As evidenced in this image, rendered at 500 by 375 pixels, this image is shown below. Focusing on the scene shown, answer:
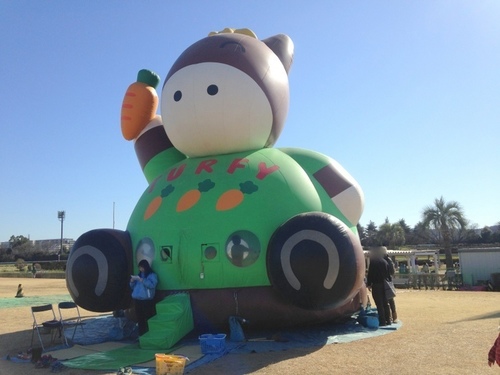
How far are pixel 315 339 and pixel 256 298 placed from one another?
141cm

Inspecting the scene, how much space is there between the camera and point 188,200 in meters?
9.34

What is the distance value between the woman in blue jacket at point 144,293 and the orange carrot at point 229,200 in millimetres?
1846

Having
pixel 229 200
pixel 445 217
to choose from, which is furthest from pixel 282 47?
pixel 445 217

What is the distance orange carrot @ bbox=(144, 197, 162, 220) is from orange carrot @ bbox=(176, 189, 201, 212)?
61cm

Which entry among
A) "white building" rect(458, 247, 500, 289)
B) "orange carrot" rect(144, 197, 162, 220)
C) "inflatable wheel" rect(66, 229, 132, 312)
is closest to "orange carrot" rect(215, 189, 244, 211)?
"orange carrot" rect(144, 197, 162, 220)

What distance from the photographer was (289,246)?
7977 millimetres

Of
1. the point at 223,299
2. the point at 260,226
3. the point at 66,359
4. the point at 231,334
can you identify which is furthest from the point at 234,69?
the point at 66,359

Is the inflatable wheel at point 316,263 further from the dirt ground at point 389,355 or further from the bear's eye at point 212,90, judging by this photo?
the bear's eye at point 212,90

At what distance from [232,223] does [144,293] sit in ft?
7.06

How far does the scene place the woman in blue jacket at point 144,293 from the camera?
8.71 m

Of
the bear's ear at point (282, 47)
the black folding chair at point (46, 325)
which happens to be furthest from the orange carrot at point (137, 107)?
the black folding chair at point (46, 325)

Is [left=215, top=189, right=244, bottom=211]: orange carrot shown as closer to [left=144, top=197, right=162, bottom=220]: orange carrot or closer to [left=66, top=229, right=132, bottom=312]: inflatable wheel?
[left=144, top=197, right=162, bottom=220]: orange carrot

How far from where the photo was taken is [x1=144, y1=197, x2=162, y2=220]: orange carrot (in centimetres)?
971

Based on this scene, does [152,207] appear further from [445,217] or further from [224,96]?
[445,217]
